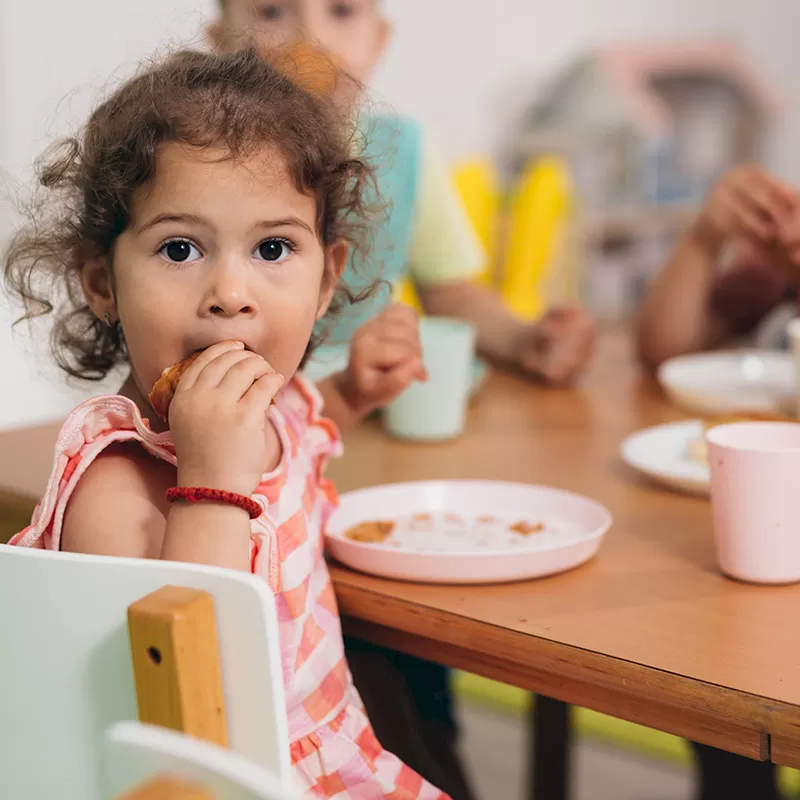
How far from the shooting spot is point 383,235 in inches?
53.4

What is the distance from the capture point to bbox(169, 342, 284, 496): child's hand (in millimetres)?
700

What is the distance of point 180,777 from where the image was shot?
0.47 metres

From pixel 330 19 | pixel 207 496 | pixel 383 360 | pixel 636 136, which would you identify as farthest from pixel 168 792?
pixel 636 136

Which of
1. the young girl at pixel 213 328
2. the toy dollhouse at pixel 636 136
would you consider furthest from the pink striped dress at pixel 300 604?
the toy dollhouse at pixel 636 136

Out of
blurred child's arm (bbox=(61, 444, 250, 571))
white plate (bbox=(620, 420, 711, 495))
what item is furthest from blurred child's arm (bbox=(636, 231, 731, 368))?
blurred child's arm (bbox=(61, 444, 250, 571))

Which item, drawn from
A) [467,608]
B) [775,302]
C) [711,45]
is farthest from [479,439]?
[711,45]

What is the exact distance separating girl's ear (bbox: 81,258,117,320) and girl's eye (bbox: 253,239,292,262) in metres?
0.13

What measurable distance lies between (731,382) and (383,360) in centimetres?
56

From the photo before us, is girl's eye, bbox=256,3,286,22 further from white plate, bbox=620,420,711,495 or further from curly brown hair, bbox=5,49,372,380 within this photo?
white plate, bbox=620,420,711,495

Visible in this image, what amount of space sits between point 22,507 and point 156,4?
1306 mm

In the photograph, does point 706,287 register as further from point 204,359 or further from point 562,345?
point 204,359

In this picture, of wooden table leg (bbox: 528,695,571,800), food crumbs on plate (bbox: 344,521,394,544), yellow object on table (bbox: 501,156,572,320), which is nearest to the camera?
food crumbs on plate (bbox: 344,521,394,544)

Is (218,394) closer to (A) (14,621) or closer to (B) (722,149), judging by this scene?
(A) (14,621)

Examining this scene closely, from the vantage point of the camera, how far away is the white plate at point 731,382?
4.13ft
